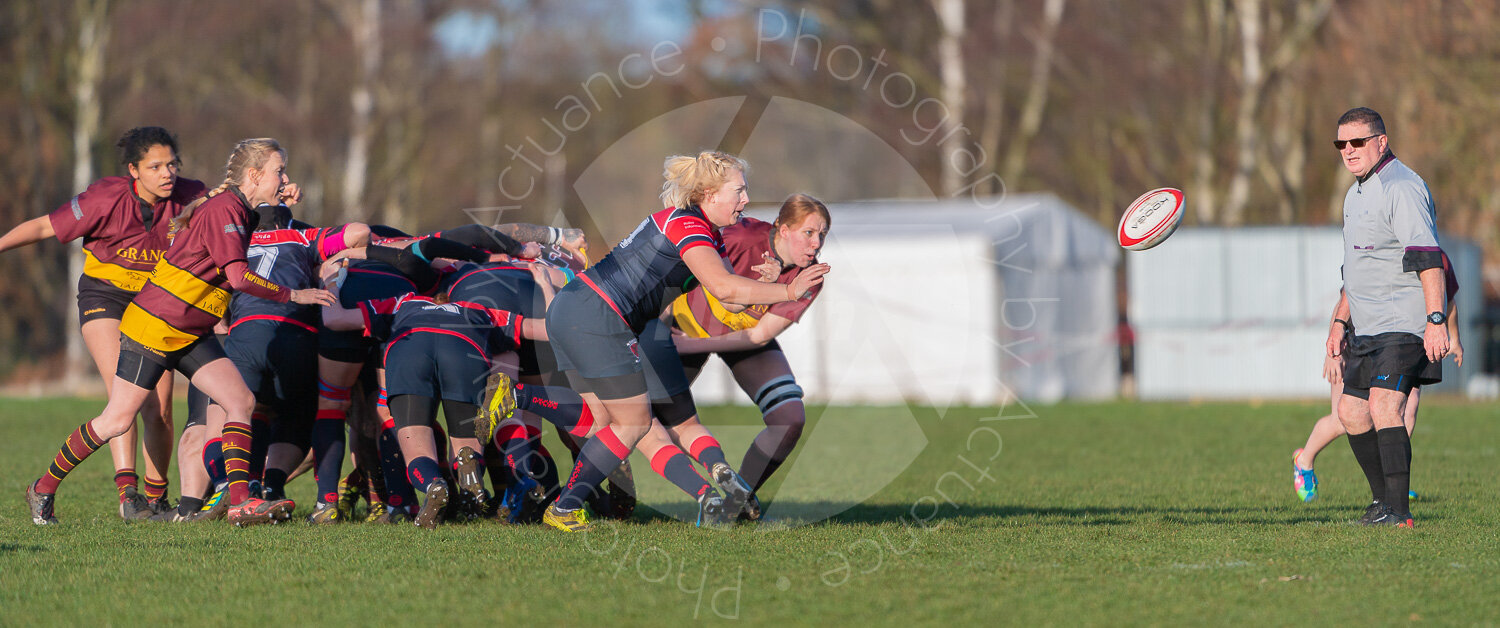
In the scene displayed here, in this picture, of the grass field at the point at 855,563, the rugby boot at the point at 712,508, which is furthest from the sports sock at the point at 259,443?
the rugby boot at the point at 712,508

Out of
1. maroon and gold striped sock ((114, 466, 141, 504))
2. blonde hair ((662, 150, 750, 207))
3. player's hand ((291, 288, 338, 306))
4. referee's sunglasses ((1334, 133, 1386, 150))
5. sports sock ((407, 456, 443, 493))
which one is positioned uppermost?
referee's sunglasses ((1334, 133, 1386, 150))

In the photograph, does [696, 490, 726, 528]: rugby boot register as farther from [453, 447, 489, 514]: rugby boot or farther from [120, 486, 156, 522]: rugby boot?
[120, 486, 156, 522]: rugby boot

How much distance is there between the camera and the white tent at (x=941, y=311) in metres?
18.6

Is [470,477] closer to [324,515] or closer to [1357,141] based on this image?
[324,515]

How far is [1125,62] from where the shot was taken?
26953 mm

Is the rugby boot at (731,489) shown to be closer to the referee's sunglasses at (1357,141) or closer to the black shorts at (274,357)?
the black shorts at (274,357)

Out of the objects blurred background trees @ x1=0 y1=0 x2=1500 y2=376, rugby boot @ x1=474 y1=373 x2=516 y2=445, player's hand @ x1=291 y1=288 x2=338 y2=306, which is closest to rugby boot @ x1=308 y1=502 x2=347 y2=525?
rugby boot @ x1=474 y1=373 x2=516 y2=445

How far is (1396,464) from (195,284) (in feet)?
17.8

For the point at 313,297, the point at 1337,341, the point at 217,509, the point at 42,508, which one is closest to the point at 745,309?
the point at 313,297

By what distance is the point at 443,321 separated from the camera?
21.0 feet

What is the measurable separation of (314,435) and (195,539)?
3.39 ft

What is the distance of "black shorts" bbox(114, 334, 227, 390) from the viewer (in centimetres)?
627

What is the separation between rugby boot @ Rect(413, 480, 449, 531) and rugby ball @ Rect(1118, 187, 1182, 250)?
334 cm

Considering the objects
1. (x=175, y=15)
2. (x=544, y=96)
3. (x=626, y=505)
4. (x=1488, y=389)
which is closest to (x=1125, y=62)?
(x=1488, y=389)
